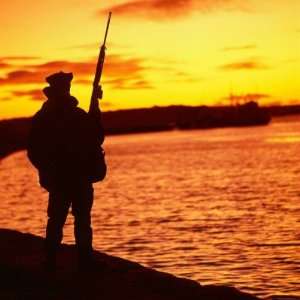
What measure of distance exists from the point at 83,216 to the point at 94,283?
0.90m

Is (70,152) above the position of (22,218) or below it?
above

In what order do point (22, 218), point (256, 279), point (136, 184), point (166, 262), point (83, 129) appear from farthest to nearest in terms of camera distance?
1. point (136, 184)
2. point (22, 218)
3. point (166, 262)
4. point (256, 279)
5. point (83, 129)

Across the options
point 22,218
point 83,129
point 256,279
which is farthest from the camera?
point 22,218

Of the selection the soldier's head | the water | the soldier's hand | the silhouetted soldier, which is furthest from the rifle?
the water

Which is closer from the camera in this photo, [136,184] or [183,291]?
[183,291]

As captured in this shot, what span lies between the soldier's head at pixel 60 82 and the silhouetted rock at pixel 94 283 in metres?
2.52

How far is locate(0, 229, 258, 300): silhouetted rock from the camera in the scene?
396 inches

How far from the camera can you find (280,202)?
45.5 meters

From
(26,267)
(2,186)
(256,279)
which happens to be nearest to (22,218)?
(256,279)

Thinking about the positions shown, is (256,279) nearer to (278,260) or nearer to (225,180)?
(278,260)

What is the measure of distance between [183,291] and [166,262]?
11.2 m

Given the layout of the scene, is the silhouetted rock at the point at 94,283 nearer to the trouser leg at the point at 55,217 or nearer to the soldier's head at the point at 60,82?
the trouser leg at the point at 55,217

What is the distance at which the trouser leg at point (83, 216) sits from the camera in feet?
35.1

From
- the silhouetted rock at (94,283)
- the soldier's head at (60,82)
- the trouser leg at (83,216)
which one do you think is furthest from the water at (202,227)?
the soldier's head at (60,82)
